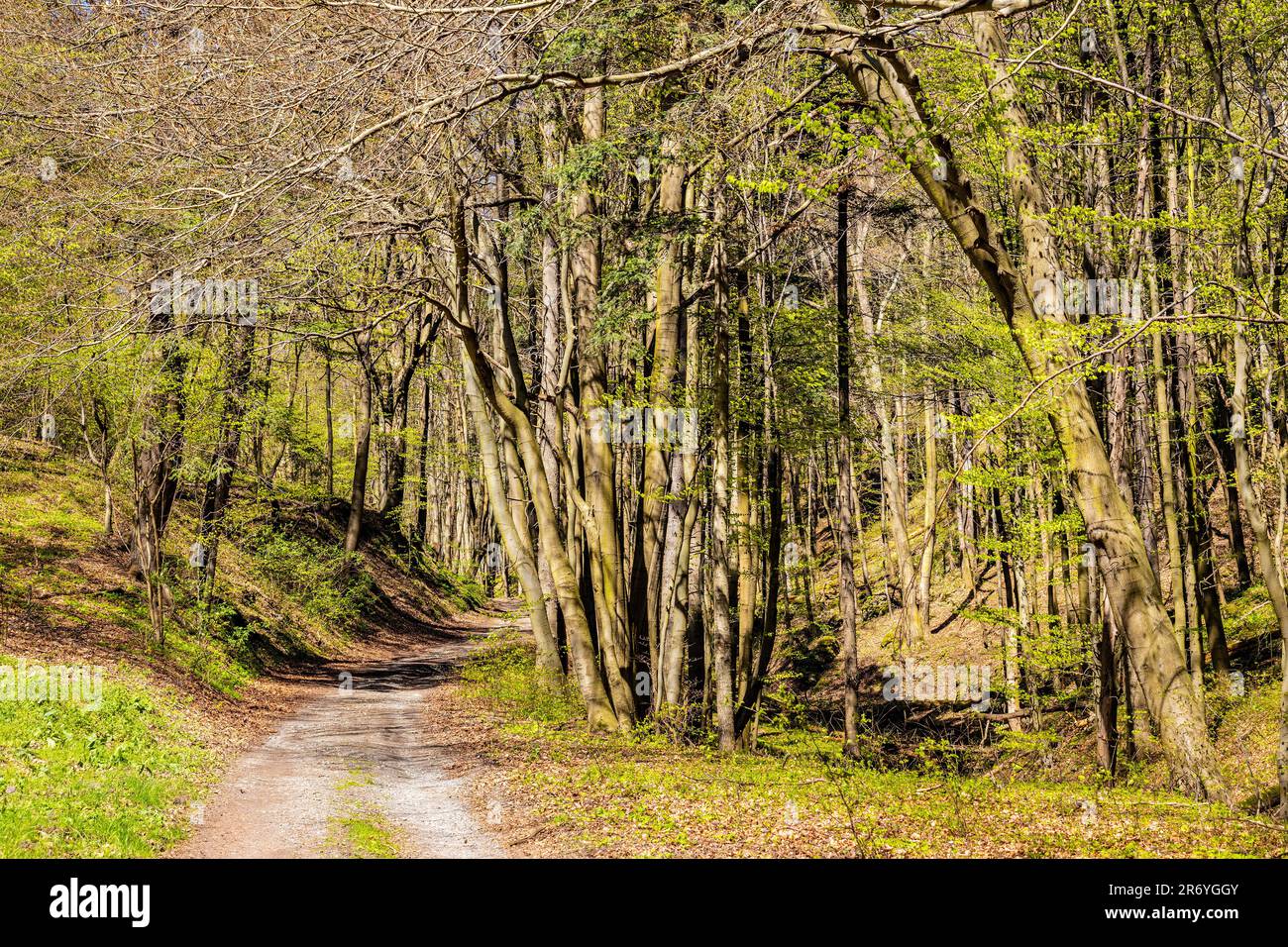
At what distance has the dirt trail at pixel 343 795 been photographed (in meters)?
7.83

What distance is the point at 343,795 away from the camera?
9773 millimetres

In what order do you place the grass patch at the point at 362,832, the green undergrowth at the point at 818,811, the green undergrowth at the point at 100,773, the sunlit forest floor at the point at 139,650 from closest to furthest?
the green undergrowth at the point at 100,773
the green undergrowth at the point at 818,811
the grass patch at the point at 362,832
the sunlit forest floor at the point at 139,650

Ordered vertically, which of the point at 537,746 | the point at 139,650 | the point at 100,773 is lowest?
the point at 537,746

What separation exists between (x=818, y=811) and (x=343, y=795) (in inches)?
188

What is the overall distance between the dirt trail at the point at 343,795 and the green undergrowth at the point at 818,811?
92 centimetres

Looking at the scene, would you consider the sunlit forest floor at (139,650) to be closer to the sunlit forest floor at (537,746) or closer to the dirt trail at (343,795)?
the sunlit forest floor at (537,746)

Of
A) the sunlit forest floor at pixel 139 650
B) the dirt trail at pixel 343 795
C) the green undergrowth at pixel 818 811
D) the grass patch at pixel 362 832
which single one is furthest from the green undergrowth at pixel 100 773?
→ the green undergrowth at pixel 818 811

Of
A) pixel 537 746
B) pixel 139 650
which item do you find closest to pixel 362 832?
pixel 537 746

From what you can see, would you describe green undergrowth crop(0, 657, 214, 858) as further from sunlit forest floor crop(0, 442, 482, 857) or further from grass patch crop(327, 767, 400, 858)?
grass patch crop(327, 767, 400, 858)

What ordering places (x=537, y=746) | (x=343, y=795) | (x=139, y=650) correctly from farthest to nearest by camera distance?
(x=139, y=650) → (x=537, y=746) → (x=343, y=795)

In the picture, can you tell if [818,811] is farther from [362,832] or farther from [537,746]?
[537,746]

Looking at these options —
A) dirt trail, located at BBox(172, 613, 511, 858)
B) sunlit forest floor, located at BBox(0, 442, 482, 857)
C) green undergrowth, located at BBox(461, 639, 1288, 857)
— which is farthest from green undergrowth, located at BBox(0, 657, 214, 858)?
green undergrowth, located at BBox(461, 639, 1288, 857)

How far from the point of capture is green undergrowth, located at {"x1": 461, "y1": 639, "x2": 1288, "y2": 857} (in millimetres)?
7301
